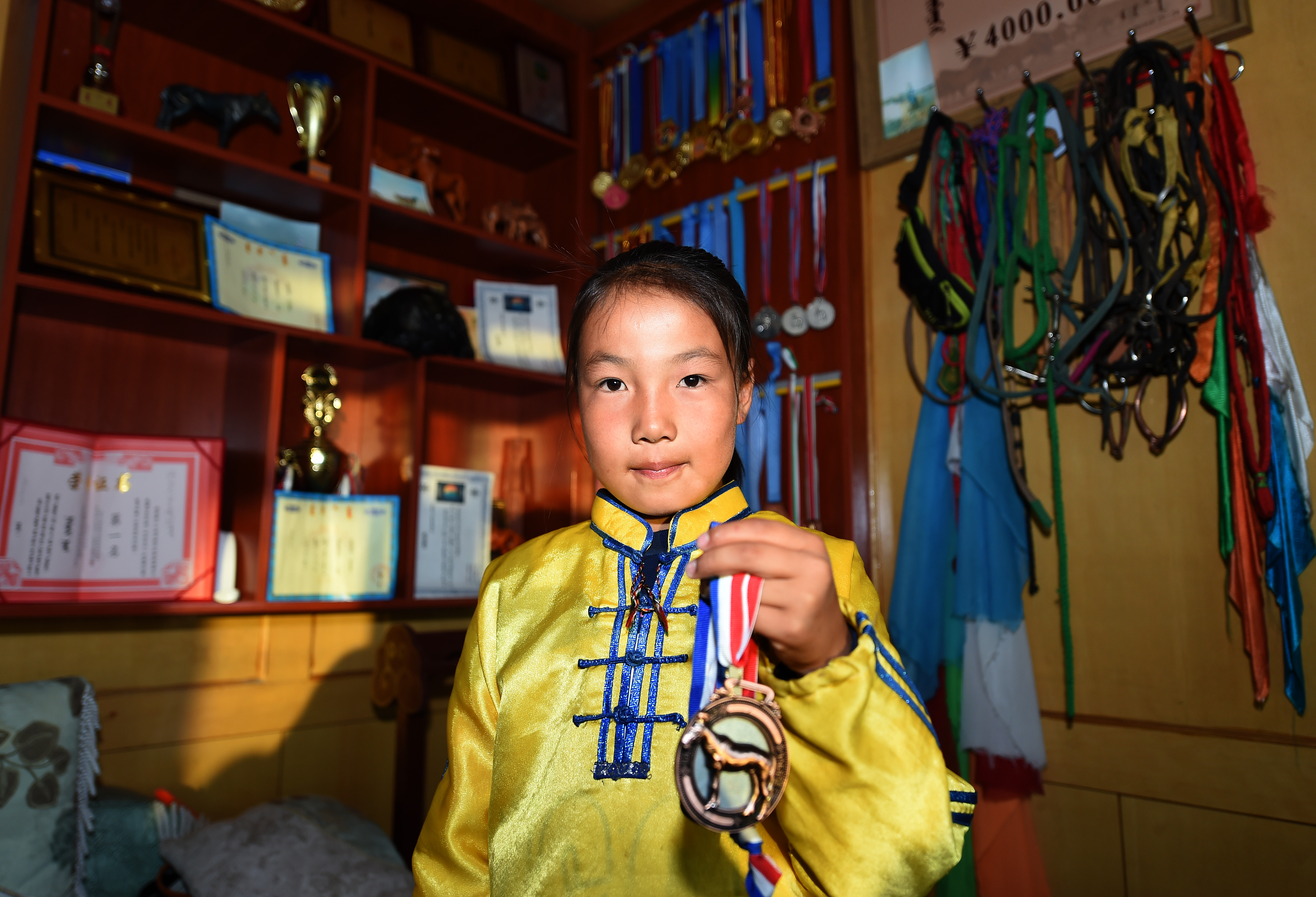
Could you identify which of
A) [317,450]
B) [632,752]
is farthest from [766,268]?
[632,752]

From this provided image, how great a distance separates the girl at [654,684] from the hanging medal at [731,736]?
26 millimetres

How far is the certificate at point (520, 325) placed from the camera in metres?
2.38

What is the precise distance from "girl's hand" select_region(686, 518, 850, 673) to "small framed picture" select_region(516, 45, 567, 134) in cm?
232

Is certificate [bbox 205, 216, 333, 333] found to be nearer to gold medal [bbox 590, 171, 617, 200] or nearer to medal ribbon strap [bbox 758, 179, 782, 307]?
gold medal [bbox 590, 171, 617, 200]

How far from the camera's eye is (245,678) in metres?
1.96

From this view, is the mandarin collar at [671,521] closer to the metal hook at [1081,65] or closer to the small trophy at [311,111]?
the metal hook at [1081,65]

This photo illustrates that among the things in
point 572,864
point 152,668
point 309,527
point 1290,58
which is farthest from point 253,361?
point 1290,58

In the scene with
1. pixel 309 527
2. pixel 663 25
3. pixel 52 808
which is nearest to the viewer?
pixel 52 808

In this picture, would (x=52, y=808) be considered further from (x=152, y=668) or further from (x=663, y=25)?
(x=663, y=25)

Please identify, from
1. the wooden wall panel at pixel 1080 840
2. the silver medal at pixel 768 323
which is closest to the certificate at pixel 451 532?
the silver medal at pixel 768 323

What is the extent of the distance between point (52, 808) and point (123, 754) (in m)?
0.42

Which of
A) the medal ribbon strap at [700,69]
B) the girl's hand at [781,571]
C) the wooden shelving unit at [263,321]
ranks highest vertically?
the medal ribbon strap at [700,69]

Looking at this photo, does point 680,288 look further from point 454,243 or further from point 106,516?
point 454,243

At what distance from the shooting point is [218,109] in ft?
6.41
